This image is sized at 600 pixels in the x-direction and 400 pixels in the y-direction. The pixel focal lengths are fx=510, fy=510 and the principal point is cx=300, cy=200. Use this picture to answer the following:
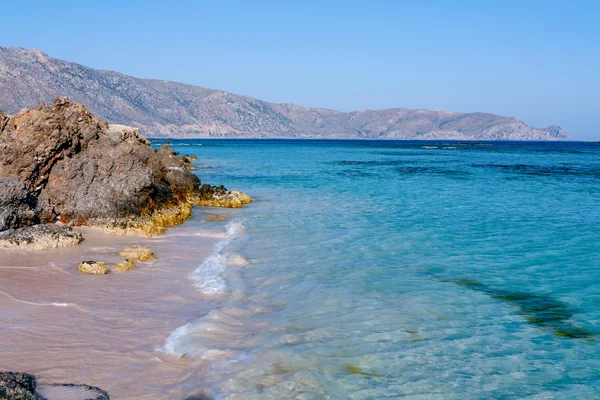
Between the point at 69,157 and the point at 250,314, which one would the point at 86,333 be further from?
the point at 69,157

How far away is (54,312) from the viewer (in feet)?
28.1

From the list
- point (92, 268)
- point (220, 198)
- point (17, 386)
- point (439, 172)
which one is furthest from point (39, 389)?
point (439, 172)

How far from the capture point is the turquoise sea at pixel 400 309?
680 centimetres

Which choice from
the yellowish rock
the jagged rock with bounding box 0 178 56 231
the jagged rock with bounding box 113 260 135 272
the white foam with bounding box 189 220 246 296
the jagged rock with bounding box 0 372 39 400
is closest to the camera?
the jagged rock with bounding box 0 372 39 400

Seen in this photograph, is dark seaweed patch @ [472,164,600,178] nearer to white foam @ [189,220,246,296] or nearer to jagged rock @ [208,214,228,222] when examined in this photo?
jagged rock @ [208,214,228,222]

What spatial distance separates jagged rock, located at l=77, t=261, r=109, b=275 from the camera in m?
11.1

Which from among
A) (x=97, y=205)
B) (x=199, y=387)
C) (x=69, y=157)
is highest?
(x=69, y=157)

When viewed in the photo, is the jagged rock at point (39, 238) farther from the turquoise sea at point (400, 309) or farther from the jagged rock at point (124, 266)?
the turquoise sea at point (400, 309)

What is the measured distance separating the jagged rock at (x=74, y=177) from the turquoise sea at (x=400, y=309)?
3081 mm

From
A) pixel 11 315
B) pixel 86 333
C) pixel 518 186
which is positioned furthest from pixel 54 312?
pixel 518 186

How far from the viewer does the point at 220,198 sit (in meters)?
24.3

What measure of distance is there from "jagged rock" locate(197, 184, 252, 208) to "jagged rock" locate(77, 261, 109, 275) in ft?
41.2

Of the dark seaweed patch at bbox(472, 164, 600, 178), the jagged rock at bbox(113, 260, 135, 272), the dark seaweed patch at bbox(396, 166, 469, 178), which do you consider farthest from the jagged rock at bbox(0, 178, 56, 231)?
the dark seaweed patch at bbox(472, 164, 600, 178)

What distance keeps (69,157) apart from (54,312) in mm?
11007
